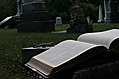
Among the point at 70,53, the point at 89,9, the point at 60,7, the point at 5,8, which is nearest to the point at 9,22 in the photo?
the point at 5,8

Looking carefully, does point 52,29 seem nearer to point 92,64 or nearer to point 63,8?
point 92,64

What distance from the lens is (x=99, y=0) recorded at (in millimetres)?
38094

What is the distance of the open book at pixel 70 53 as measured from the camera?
3225 millimetres

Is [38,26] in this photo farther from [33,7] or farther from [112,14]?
[112,14]

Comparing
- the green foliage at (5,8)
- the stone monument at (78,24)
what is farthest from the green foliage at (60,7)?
the stone monument at (78,24)

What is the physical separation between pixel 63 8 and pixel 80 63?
32.4m

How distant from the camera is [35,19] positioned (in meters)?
13.0

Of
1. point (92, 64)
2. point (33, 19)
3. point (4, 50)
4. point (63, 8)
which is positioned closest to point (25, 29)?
point (33, 19)

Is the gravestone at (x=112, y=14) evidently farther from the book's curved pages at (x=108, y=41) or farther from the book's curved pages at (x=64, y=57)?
the book's curved pages at (x=64, y=57)

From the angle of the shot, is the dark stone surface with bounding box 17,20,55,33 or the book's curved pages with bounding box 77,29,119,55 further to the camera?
the dark stone surface with bounding box 17,20,55,33

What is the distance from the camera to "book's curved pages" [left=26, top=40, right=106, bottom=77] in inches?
127

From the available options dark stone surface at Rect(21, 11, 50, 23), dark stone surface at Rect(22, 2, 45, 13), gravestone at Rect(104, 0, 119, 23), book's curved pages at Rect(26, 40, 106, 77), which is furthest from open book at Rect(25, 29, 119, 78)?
gravestone at Rect(104, 0, 119, 23)

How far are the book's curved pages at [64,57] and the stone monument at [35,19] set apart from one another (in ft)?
29.8

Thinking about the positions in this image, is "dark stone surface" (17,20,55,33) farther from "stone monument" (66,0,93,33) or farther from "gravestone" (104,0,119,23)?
"gravestone" (104,0,119,23)
